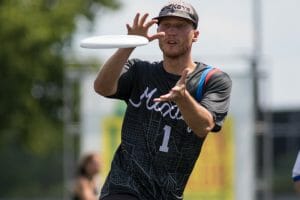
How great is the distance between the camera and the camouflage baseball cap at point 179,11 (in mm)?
8016

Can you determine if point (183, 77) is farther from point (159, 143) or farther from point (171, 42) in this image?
point (159, 143)

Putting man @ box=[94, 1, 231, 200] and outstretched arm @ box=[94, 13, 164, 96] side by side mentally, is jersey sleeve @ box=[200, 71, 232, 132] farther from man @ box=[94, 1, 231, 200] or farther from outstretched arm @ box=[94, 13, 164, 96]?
outstretched arm @ box=[94, 13, 164, 96]

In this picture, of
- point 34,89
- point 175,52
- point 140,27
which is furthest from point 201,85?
point 34,89

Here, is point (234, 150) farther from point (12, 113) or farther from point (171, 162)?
point (12, 113)

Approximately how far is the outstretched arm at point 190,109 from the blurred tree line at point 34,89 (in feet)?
91.5

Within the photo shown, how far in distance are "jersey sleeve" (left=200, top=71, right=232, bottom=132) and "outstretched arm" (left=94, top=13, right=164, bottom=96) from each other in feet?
1.64

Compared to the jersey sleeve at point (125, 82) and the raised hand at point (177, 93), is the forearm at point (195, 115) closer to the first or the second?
the raised hand at point (177, 93)

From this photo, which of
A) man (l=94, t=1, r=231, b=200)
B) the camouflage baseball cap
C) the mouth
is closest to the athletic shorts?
man (l=94, t=1, r=231, b=200)

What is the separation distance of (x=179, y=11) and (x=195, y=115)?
808 millimetres

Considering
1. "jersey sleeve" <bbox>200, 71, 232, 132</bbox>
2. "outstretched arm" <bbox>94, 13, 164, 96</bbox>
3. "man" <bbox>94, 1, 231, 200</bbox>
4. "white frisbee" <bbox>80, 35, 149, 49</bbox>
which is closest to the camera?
"white frisbee" <bbox>80, 35, 149, 49</bbox>

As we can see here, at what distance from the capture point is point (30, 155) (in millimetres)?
43344

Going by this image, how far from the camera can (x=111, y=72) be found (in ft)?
26.4

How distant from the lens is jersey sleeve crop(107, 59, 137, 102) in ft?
27.1

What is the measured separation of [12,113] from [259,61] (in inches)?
842
